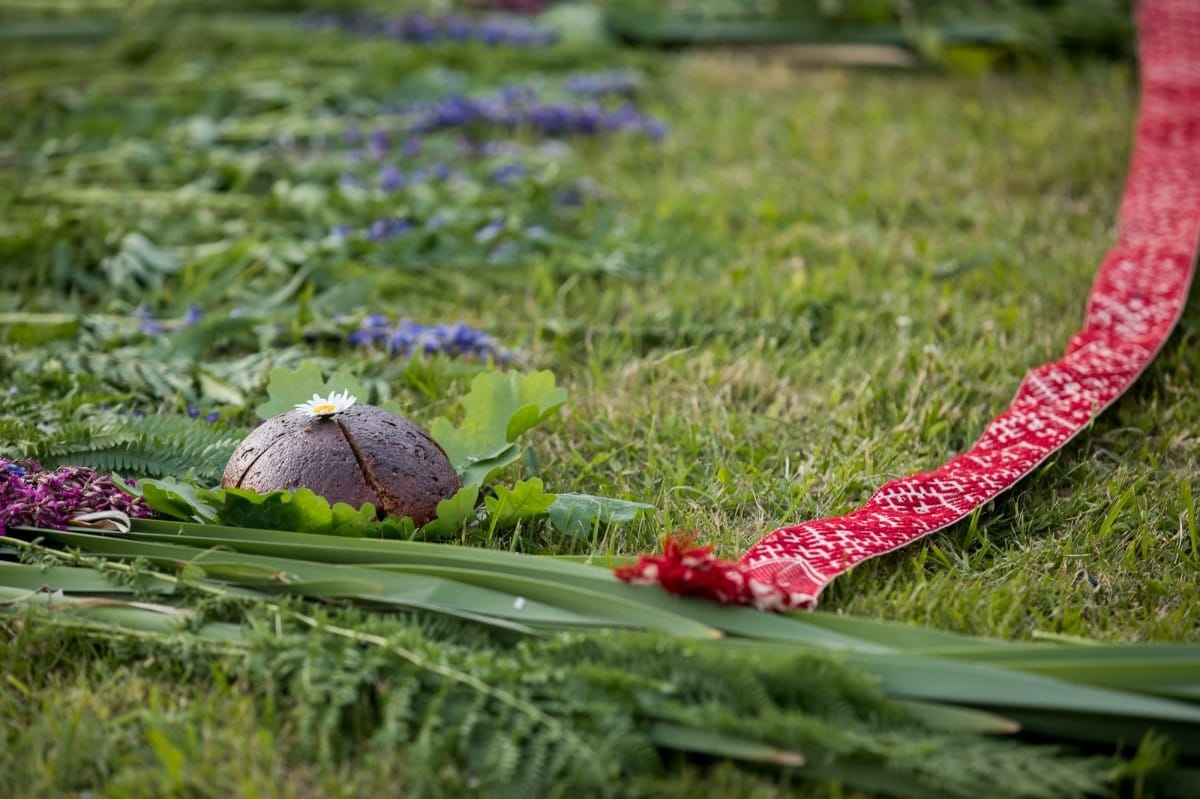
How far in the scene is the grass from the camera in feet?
5.46

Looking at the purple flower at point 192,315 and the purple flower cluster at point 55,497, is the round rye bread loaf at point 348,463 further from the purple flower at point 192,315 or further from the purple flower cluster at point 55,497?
the purple flower at point 192,315

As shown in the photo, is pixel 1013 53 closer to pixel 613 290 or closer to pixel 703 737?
pixel 613 290

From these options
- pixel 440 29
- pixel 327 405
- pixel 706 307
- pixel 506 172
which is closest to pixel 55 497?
pixel 327 405

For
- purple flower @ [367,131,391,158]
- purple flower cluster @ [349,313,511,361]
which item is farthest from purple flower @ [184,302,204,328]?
purple flower @ [367,131,391,158]

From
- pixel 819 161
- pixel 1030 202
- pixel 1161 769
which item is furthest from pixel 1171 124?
pixel 1161 769

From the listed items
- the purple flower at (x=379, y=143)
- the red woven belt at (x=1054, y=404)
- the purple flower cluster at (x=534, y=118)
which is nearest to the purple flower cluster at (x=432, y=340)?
the red woven belt at (x=1054, y=404)

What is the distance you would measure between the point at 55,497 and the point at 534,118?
9.15ft

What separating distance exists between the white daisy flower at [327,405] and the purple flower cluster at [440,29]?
3.37m

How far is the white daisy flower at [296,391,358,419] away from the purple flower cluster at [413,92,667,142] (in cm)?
240

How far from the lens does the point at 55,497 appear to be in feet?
6.11

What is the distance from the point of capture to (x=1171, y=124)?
3.82m

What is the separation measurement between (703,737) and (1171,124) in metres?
3.18

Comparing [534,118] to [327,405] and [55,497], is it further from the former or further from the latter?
[55,497]

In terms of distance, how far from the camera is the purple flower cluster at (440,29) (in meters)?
5.16
